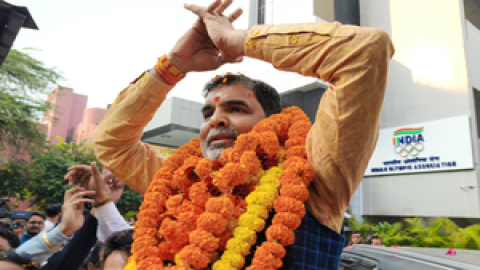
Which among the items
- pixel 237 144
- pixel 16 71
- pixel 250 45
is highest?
pixel 16 71

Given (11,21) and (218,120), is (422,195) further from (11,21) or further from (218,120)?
(11,21)

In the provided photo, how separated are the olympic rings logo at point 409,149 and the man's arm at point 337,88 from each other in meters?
13.5

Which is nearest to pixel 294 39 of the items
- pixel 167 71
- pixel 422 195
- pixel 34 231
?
pixel 167 71

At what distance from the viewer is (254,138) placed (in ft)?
5.29

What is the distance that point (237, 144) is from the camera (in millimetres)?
1619

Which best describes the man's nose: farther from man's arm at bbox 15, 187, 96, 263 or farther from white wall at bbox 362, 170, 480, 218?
white wall at bbox 362, 170, 480, 218

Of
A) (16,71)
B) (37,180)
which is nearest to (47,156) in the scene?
(37,180)

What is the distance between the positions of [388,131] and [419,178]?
7.64ft

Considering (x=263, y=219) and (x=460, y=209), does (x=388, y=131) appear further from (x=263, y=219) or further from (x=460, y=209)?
(x=263, y=219)

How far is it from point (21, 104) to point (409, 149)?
1696cm

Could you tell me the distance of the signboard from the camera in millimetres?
12055

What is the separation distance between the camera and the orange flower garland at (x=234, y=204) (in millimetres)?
1333

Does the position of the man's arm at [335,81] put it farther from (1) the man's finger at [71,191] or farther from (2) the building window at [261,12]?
(2) the building window at [261,12]

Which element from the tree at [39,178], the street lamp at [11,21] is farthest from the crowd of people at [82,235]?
the tree at [39,178]
